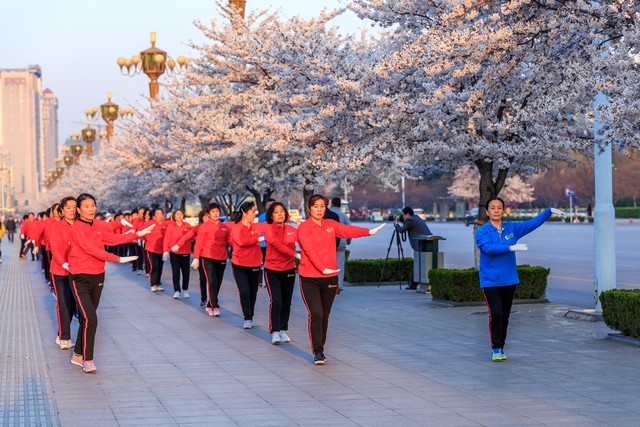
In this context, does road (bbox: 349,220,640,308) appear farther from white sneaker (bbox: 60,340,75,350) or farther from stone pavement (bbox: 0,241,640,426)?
white sneaker (bbox: 60,340,75,350)

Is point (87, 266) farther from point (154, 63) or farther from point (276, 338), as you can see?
point (154, 63)

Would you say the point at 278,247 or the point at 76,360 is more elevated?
the point at 278,247

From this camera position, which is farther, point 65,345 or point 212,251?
point 212,251

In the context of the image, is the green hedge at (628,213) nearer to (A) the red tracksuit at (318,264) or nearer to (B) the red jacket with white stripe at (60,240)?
(A) the red tracksuit at (318,264)

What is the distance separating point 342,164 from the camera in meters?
19.0

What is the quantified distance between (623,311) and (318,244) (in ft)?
12.4

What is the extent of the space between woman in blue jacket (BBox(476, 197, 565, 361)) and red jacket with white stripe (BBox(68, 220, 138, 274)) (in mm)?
3765

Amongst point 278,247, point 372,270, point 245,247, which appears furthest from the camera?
point 372,270

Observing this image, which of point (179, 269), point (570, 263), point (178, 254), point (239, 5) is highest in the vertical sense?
point (239, 5)

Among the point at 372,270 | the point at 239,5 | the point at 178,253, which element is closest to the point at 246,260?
the point at 178,253

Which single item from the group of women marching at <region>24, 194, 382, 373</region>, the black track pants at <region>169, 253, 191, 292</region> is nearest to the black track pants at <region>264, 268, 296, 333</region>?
the group of women marching at <region>24, 194, 382, 373</region>

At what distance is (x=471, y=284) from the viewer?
17.3 m

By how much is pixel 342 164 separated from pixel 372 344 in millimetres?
6566

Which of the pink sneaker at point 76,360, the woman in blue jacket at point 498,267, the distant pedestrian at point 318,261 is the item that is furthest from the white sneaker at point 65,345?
the woman in blue jacket at point 498,267
